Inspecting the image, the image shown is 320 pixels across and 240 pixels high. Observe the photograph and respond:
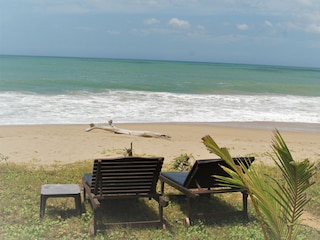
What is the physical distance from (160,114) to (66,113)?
148 inches

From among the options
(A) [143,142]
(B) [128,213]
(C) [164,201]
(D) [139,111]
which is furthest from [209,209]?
(D) [139,111]

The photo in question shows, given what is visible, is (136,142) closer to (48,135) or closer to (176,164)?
(48,135)

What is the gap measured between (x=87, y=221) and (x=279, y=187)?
2.91 metres

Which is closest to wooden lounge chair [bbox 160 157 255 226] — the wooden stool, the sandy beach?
the wooden stool

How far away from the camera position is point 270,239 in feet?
12.3

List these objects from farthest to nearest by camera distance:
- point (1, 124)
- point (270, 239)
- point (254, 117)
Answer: point (254, 117)
point (1, 124)
point (270, 239)

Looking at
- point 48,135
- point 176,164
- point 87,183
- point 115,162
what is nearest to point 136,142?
point 48,135

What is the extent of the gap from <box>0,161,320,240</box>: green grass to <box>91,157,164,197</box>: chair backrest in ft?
1.38

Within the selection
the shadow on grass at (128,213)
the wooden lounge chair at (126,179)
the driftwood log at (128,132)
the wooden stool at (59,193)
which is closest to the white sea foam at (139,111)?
the driftwood log at (128,132)

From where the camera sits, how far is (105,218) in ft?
19.2

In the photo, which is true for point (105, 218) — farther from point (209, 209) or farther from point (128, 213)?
point (209, 209)

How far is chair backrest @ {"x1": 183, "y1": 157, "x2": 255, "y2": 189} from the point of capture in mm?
5672

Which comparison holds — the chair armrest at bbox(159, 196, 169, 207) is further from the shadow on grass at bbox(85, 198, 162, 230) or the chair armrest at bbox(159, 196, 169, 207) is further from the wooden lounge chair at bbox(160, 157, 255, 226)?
the wooden lounge chair at bbox(160, 157, 255, 226)

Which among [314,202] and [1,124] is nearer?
[314,202]
